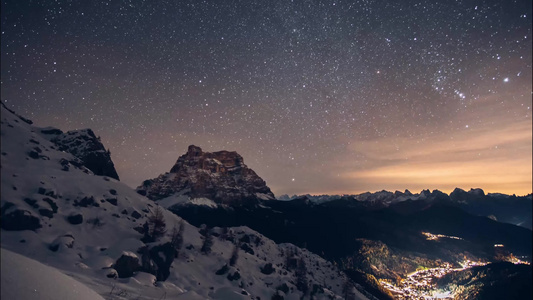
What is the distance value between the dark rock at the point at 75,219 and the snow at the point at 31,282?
53.0 m

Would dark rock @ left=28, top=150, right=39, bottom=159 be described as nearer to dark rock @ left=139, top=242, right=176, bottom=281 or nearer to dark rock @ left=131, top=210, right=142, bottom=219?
dark rock @ left=131, top=210, right=142, bottom=219

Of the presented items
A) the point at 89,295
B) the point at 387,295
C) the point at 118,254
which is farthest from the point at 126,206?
the point at 387,295

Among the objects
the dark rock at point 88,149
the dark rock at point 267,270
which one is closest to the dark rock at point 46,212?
the dark rock at point 267,270

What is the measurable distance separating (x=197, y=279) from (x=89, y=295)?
5949 cm

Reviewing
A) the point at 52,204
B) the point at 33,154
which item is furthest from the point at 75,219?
the point at 33,154

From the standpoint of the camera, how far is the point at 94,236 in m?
53.3

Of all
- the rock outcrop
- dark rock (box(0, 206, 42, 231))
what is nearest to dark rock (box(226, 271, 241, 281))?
dark rock (box(0, 206, 42, 231))

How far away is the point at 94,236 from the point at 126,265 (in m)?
13.3

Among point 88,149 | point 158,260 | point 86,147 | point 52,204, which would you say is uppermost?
point 86,147

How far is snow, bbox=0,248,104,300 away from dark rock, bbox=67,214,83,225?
53.0 metres

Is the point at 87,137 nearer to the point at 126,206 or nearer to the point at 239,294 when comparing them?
the point at 126,206

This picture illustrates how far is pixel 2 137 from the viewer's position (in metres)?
60.3

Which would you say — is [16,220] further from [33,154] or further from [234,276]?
[234,276]

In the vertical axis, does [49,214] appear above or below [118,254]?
above
